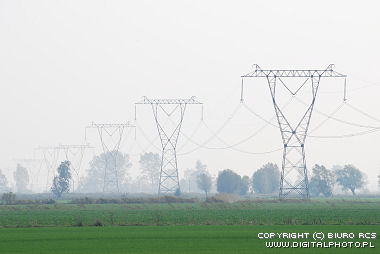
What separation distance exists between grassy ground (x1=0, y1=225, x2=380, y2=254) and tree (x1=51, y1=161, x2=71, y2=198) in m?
108

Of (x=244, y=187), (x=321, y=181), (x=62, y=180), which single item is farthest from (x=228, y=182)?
(x=62, y=180)

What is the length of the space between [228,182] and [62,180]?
41.3 metres

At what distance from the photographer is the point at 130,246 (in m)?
41.4

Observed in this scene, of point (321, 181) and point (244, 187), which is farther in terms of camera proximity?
point (244, 187)

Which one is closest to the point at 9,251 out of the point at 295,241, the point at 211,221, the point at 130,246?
the point at 130,246

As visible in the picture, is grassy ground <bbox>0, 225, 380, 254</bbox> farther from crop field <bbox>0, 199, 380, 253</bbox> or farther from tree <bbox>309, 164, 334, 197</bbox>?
tree <bbox>309, 164, 334, 197</bbox>

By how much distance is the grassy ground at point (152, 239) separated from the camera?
39219mm

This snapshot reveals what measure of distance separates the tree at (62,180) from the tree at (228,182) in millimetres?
37520

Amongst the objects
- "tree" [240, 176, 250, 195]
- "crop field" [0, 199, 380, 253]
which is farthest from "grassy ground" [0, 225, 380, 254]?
"tree" [240, 176, 250, 195]

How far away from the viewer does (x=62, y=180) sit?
164000 millimetres

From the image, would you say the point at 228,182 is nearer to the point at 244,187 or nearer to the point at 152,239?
the point at 244,187

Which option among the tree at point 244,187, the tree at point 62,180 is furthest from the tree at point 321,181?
the tree at point 62,180

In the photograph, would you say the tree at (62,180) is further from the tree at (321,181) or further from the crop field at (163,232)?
the crop field at (163,232)

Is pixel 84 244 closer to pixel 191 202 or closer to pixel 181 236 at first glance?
pixel 181 236
